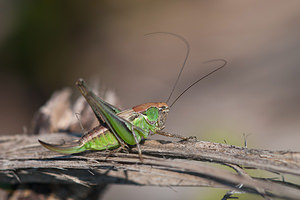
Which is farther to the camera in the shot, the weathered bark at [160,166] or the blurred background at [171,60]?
the blurred background at [171,60]

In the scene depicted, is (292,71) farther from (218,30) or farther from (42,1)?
(42,1)

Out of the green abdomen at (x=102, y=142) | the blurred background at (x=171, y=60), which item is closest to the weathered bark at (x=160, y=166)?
the green abdomen at (x=102, y=142)

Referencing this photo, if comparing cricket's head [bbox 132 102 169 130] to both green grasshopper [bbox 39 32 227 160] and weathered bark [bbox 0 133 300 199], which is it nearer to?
green grasshopper [bbox 39 32 227 160]

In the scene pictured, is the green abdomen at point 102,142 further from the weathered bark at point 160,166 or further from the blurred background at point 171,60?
the blurred background at point 171,60

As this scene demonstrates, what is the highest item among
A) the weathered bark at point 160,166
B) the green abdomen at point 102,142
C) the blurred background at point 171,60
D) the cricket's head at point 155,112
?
the blurred background at point 171,60

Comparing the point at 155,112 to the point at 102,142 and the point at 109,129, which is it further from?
the point at 102,142

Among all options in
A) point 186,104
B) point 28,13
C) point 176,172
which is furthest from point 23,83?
point 176,172
